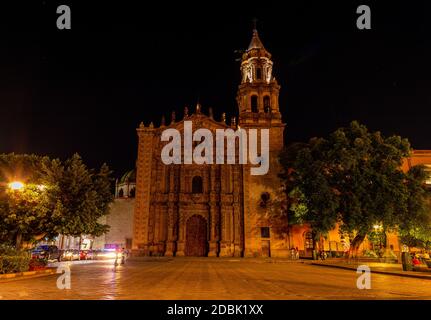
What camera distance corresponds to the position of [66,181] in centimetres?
2055

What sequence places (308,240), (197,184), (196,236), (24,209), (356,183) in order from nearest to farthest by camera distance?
(24,209), (356,183), (196,236), (308,240), (197,184)

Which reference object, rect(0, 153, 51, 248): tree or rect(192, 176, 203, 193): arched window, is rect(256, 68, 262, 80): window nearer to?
rect(192, 176, 203, 193): arched window

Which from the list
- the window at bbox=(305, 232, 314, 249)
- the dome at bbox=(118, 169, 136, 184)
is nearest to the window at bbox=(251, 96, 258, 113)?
the window at bbox=(305, 232, 314, 249)

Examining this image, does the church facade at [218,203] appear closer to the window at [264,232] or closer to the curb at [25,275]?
the window at [264,232]

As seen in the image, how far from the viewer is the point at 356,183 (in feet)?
88.3

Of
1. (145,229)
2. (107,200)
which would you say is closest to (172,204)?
(145,229)

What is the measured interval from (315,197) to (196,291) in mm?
19829

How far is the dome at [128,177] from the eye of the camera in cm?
5791

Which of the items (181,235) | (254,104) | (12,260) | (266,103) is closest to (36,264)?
(12,260)

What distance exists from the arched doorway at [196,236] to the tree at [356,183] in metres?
10.9

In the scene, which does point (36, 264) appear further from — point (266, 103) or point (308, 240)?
point (266, 103)

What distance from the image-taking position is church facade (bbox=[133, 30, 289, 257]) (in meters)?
35.1

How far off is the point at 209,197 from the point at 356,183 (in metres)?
15.0

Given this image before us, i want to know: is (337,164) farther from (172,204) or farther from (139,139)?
(139,139)
